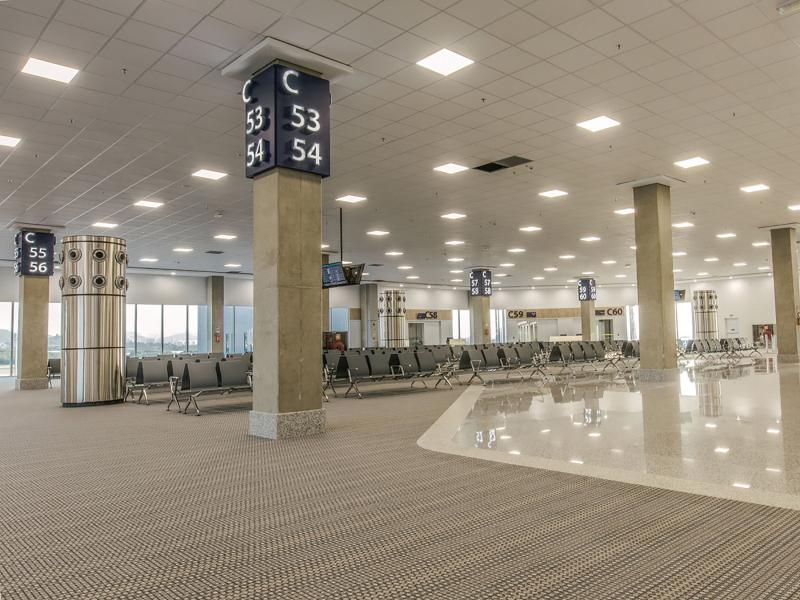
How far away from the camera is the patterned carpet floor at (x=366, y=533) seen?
2635mm

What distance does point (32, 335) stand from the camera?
57.0 ft

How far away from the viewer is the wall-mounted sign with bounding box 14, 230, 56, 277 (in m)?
16.6

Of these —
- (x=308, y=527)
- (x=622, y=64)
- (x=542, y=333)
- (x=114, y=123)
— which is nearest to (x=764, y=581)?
(x=308, y=527)

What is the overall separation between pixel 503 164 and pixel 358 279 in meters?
4.70

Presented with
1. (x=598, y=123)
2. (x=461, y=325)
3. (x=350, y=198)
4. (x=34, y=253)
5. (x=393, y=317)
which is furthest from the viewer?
(x=461, y=325)

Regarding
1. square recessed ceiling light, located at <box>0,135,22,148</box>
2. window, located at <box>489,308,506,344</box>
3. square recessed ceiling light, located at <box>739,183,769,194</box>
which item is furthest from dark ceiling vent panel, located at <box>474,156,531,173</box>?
window, located at <box>489,308,506,344</box>

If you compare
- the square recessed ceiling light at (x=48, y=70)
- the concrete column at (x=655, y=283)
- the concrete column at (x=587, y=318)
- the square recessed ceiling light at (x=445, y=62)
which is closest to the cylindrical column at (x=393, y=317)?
the concrete column at (x=587, y=318)

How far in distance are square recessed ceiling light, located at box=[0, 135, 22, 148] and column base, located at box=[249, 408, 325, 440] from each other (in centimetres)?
642

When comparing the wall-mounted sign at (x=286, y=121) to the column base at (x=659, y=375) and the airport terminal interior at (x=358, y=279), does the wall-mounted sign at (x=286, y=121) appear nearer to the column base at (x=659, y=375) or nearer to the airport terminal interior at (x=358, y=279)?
the airport terminal interior at (x=358, y=279)

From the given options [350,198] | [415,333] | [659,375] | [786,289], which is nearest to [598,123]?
[659,375]

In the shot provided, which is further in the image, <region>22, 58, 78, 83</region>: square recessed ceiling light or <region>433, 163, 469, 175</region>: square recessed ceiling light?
<region>433, 163, 469, 175</region>: square recessed ceiling light

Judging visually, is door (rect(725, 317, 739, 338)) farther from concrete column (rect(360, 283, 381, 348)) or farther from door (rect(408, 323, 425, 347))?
concrete column (rect(360, 283, 381, 348))

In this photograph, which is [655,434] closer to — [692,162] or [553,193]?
[692,162]

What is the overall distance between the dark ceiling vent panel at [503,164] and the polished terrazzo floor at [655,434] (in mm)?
4434
